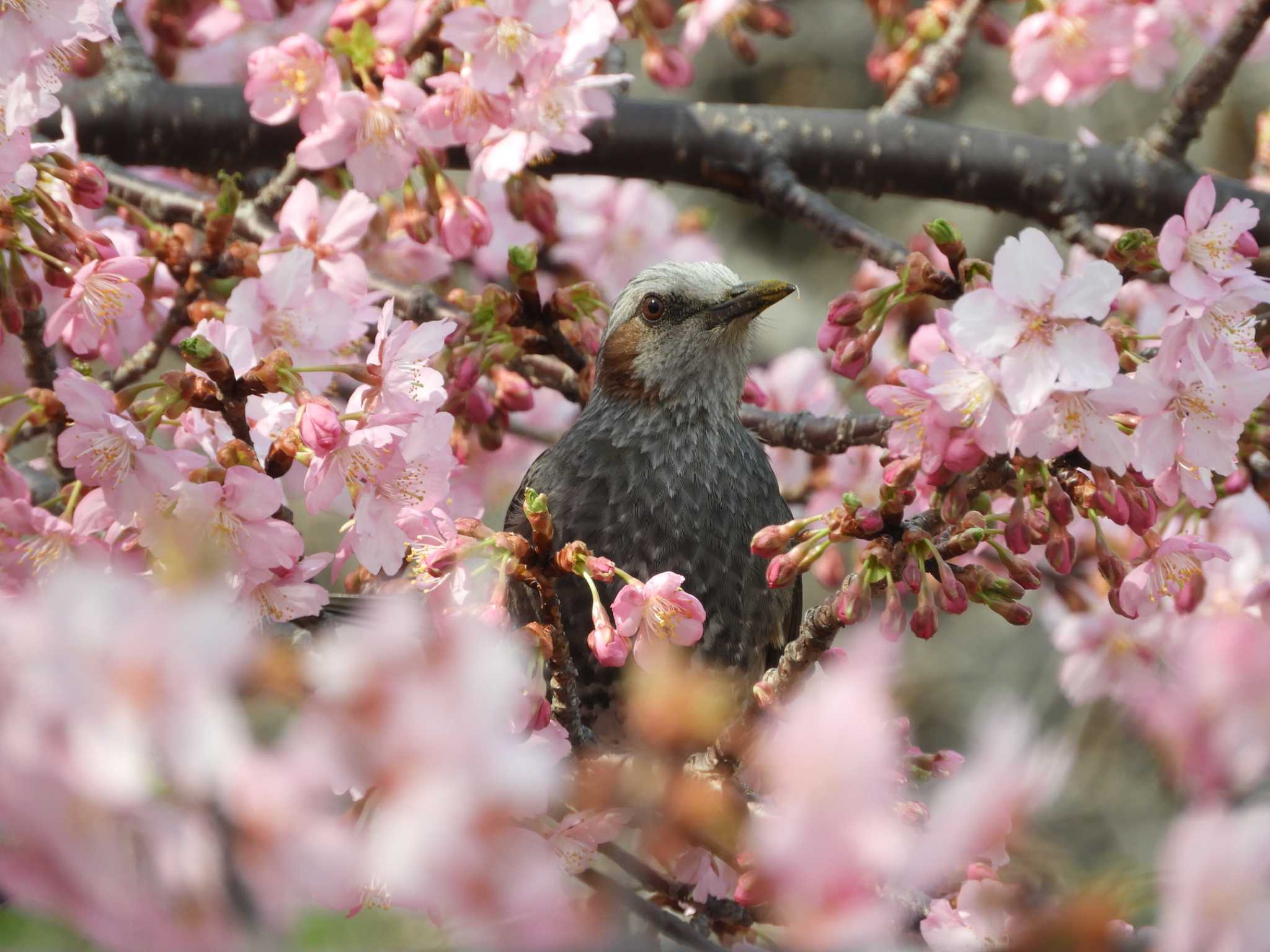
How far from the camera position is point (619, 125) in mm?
2227

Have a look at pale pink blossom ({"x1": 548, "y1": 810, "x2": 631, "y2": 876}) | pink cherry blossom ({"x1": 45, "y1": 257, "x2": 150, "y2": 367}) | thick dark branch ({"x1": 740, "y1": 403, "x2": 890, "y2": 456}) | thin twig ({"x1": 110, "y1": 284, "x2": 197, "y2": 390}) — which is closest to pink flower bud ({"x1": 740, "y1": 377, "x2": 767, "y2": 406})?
thick dark branch ({"x1": 740, "y1": 403, "x2": 890, "y2": 456})

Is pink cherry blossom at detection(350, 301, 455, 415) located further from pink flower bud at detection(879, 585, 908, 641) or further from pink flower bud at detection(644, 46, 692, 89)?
pink flower bud at detection(644, 46, 692, 89)

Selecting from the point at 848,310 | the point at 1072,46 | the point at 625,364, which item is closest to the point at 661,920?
the point at 848,310

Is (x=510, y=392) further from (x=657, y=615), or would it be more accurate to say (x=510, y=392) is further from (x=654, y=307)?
(x=657, y=615)

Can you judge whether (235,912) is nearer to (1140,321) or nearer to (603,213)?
(1140,321)

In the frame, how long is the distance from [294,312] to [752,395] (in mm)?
817

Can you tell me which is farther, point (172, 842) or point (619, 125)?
point (619, 125)

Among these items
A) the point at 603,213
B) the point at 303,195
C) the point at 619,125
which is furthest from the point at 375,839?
the point at 603,213

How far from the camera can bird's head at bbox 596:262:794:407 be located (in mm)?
1992

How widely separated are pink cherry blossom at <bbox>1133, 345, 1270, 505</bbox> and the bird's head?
85 cm

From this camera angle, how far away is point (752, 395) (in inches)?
81.7

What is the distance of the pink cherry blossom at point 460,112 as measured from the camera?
1.67 meters

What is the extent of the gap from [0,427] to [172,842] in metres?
1.39

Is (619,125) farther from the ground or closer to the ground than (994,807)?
closer to the ground
